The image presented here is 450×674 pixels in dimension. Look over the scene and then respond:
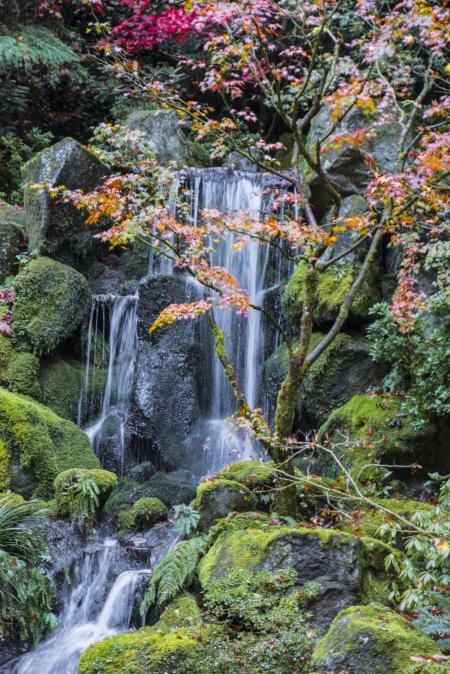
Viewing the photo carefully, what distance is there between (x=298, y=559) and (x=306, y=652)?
0.89 m

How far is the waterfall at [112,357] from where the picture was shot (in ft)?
37.8

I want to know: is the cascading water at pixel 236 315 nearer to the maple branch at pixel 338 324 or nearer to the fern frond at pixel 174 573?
the maple branch at pixel 338 324

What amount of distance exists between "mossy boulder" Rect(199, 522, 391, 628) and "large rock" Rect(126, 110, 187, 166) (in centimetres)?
A: 963

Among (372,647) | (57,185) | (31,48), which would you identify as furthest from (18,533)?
(31,48)

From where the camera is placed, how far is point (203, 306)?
6.86 m

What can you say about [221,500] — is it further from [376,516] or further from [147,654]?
[147,654]

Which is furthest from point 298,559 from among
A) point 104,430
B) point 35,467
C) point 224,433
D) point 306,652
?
point 104,430

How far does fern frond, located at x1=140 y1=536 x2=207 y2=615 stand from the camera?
596 centimetres

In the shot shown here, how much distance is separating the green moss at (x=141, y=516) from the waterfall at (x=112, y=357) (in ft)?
9.82

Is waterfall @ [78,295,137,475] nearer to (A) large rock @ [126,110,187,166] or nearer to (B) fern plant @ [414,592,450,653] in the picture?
(A) large rock @ [126,110,187,166]

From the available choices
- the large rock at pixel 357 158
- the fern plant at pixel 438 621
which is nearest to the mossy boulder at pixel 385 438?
the fern plant at pixel 438 621

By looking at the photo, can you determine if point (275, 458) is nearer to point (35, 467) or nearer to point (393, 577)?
point (393, 577)

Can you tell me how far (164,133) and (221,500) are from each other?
927cm

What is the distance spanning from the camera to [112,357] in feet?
39.6
